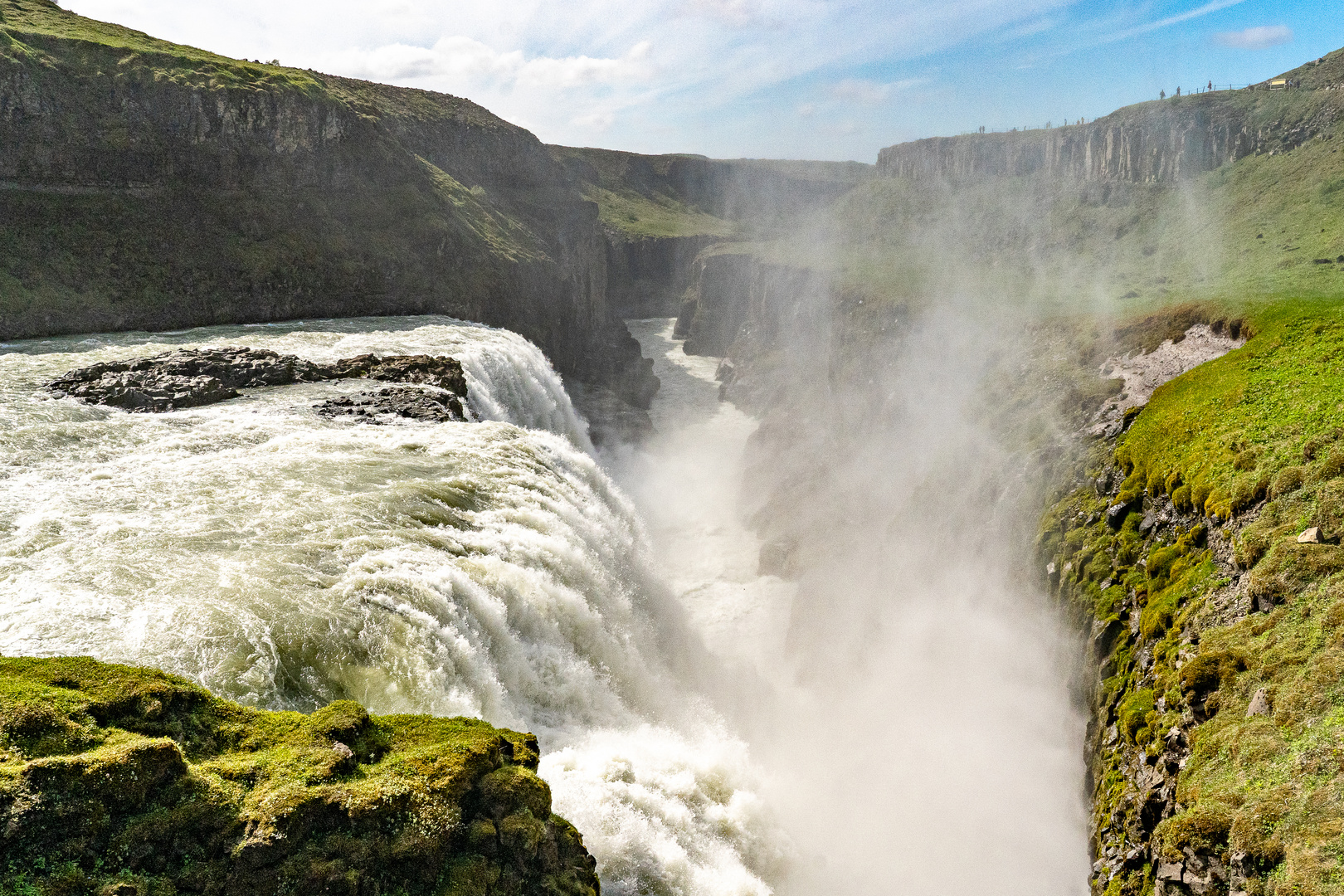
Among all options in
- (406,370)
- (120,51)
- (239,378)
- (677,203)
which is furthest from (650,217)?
→ (239,378)

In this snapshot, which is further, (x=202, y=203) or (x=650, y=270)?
(x=650, y=270)

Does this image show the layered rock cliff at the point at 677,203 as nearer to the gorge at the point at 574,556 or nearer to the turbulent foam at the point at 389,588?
the gorge at the point at 574,556

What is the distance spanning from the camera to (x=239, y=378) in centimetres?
3080

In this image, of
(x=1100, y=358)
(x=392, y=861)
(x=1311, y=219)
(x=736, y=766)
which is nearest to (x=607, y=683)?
(x=736, y=766)

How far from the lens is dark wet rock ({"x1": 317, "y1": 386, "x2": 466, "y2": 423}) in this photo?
91.9ft

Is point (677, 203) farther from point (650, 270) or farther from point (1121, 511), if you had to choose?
point (1121, 511)

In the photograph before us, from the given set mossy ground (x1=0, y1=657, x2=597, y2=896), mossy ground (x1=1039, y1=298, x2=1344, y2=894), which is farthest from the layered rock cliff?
mossy ground (x1=0, y1=657, x2=597, y2=896)

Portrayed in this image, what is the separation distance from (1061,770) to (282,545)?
19655 millimetres

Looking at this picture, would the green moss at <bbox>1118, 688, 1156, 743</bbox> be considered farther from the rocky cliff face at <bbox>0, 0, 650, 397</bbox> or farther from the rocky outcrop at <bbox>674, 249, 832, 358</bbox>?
the rocky outcrop at <bbox>674, 249, 832, 358</bbox>

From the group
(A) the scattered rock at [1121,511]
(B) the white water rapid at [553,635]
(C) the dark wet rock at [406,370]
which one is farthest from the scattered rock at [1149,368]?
→ (C) the dark wet rock at [406,370]

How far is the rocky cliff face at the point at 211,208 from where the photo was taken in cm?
4331

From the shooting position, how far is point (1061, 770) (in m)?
19.4

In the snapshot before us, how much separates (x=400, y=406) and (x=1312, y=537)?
26719mm

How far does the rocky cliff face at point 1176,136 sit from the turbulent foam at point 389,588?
79.1 m
